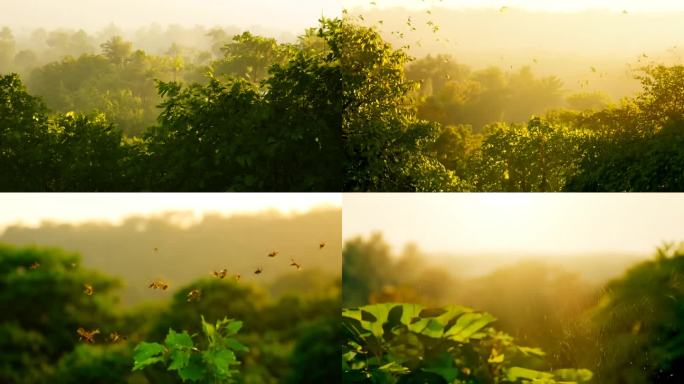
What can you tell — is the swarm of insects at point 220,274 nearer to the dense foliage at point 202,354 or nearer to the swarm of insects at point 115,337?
the dense foliage at point 202,354

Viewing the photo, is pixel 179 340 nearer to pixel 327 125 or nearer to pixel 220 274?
pixel 220 274

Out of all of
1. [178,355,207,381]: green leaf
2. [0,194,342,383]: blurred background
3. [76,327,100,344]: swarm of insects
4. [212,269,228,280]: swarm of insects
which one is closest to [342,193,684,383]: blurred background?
[0,194,342,383]: blurred background

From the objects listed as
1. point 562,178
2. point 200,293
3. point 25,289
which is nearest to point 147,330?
point 200,293

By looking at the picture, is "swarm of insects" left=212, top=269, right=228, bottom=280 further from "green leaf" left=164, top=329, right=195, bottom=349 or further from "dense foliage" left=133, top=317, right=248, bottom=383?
"green leaf" left=164, top=329, right=195, bottom=349

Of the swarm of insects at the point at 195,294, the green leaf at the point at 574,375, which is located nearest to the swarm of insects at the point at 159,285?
the swarm of insects at the point at 195,294

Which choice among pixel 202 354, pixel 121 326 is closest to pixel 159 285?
pixel 121 326

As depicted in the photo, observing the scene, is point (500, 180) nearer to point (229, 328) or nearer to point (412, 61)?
point (412, 61)
